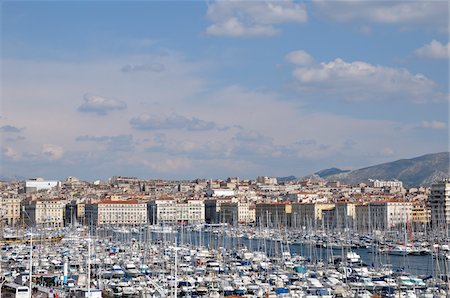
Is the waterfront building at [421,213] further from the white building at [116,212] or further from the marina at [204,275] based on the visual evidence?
the marina at [204,275]

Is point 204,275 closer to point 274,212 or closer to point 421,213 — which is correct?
point 421,213

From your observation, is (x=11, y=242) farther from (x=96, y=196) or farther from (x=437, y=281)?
(x=96, y=196)

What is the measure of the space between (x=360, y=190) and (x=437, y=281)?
9708 cm

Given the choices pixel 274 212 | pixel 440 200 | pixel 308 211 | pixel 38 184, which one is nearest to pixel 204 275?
pixel 440 200

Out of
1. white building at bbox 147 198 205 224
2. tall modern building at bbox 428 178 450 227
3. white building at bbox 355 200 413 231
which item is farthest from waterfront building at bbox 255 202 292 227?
tall modern building at bbox 428 178 450 227

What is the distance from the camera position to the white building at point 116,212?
9388 centimetres

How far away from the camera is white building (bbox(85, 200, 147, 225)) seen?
93875 millimetres

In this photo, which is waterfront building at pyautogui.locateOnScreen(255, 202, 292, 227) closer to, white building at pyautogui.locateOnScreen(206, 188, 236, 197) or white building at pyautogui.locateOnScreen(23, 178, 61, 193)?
white building at pyautogui.locateOnScreen(206, 188, 236, 197)

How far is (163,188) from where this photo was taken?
139 m

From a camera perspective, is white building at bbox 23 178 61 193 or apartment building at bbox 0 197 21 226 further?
white building at bbox 23 178 61 193

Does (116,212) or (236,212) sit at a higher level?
(116,212)

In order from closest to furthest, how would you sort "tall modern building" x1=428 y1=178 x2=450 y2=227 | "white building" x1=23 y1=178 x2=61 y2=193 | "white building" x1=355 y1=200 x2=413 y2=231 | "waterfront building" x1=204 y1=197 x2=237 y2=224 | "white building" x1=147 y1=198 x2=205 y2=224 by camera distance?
"tall modern building" x1=428 y1=178 x2=450 y2=227, "white building" x1=355 y1=200 x2=413 y2=231, "white building" x1=147 y1=198 x2=205 y2=224, "waterfront building" x1=204 y1=197 x2=237 y2=224, "white building" x1=23 y1=178 x2=61 y2=193

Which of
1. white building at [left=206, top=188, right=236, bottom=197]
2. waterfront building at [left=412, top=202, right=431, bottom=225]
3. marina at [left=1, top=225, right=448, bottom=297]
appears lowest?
marina at [left=1, top=225, right=448, bottom=297]

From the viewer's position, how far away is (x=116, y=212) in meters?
95.3
